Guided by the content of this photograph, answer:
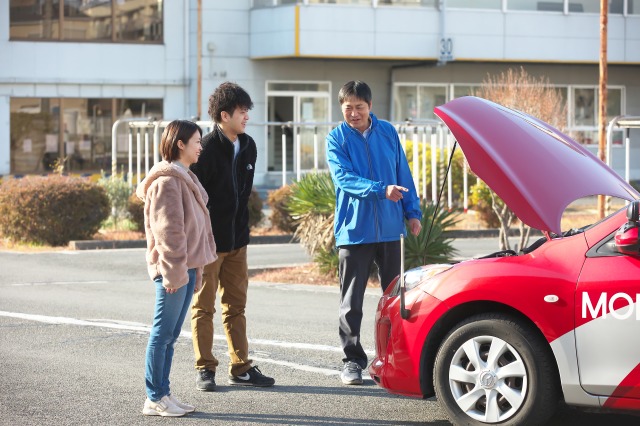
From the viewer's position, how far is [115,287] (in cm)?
1387

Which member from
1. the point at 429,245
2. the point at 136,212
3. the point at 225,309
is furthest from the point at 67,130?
the point at 225,309

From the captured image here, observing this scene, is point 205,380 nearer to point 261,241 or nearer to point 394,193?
point 394,193

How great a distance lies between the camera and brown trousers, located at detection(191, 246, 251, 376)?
788cm

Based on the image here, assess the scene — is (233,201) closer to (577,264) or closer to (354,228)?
(354,228)

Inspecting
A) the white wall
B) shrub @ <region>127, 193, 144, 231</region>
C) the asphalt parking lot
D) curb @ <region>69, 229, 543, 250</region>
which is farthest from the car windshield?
the white wall

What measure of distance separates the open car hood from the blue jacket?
140cm

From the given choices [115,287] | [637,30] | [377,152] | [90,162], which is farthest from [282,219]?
[637,30]

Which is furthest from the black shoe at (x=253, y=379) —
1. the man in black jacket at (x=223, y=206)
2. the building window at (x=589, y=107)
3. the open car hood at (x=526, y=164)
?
the building window at (x=589, y=107)

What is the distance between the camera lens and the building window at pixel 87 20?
35.0 metres

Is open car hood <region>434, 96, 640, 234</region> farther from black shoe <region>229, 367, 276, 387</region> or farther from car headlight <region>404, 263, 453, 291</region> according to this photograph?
black shoe <region>229, 367, 276, 387</region>

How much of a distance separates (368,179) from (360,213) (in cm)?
23

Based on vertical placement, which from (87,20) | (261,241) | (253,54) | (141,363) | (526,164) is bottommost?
(141,363)

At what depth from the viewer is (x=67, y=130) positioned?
3547cm

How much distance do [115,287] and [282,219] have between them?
643 cm
